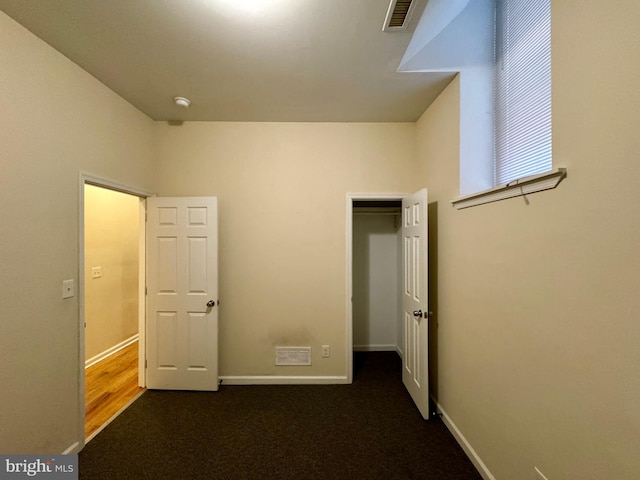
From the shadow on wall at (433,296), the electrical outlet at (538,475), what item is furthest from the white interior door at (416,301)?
the electrical outlet at (538,475)

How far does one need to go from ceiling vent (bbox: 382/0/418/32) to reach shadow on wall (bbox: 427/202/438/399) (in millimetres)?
1357

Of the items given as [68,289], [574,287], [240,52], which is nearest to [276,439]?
[68,289]

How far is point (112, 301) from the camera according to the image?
3527mm

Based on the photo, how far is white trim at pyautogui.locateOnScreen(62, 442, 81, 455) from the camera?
1741mm

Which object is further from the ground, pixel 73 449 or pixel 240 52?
pixel 240 52

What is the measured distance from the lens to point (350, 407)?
91.7 inches

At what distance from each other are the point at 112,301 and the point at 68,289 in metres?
2.18

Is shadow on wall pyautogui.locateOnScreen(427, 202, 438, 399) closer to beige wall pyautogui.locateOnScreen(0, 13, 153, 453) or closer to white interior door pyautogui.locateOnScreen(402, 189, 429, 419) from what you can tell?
white interior door pyautogui.locateOnScreen(402, 189, 429, 419)

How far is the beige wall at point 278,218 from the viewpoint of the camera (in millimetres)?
2742

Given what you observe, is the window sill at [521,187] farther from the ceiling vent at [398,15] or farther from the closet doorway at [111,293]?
the closet doorway at [111,293]

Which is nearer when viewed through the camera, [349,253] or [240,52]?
[240,52]

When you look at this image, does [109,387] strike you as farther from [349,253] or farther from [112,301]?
[349,253]

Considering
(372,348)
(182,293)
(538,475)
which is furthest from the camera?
(372,348)

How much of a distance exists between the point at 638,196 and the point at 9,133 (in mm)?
2842
